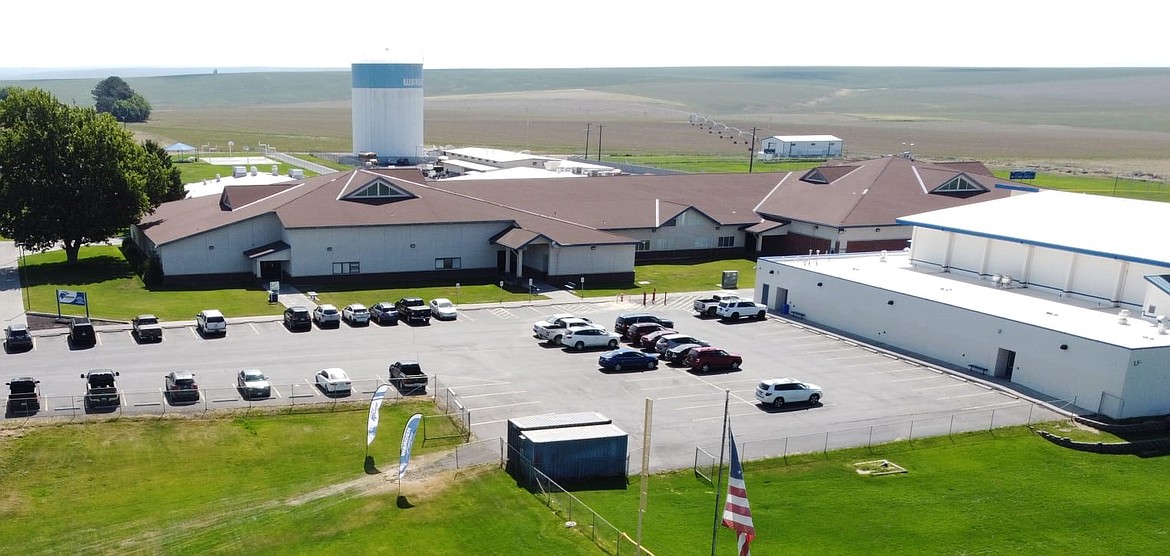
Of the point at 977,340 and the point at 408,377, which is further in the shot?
the point at 977,340

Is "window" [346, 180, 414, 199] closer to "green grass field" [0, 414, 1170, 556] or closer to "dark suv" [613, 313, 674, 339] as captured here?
"dark suv" [613, 313, 674, 339]

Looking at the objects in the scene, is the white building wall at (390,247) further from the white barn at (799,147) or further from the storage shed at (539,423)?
the white barn at (799,147)

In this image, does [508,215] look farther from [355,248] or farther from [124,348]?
[124,348]

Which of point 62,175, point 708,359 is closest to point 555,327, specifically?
point 708,359

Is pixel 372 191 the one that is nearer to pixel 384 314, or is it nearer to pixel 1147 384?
pixel 384 314

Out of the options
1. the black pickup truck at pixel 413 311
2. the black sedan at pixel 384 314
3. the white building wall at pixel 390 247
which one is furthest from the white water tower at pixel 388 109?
the black sedan at pixel 384 314

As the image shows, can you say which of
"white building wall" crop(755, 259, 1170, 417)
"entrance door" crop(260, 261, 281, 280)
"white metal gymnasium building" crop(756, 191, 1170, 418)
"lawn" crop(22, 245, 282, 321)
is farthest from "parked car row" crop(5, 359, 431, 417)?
"white metal gymnasium building" crop(756, 191, 1170, 418)
